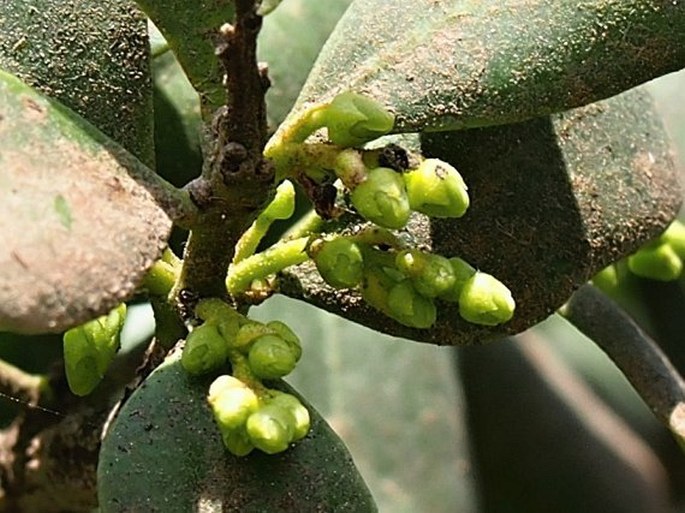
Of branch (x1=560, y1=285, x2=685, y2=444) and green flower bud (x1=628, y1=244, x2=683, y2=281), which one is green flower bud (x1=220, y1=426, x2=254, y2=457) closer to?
branch (x1=560, y1=285, x2=685, y2=444)

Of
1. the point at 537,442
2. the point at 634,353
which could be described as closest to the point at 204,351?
the point at 634,353

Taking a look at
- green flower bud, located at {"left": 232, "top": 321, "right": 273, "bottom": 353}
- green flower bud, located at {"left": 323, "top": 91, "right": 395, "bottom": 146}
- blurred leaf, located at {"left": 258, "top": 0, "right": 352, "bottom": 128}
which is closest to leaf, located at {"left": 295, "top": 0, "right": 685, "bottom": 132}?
green flower bud, located at {"left": 323, "top": 91, "right": 395, "bottom": 146}

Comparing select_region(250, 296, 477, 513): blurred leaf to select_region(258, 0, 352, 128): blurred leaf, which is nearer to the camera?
select_region(258, 0, 352, 128): blurred leaf

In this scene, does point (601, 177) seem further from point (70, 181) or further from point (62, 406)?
point (62, 406)

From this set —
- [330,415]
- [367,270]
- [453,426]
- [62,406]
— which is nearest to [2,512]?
[62,406]

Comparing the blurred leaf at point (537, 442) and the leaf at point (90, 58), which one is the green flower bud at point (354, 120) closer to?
the leaf at point (90, 58)
